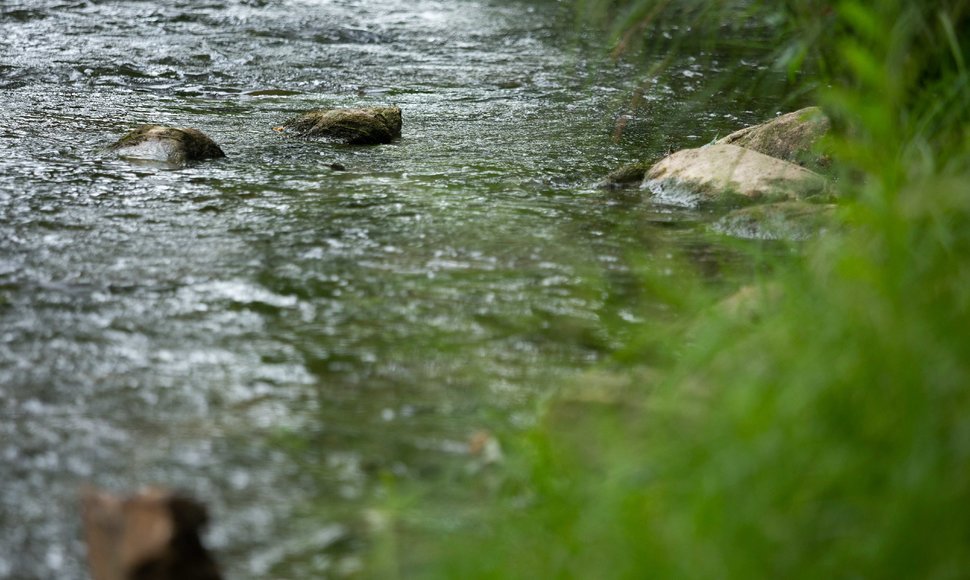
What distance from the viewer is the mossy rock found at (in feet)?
Answer: 14.0

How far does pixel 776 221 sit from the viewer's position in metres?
4.50

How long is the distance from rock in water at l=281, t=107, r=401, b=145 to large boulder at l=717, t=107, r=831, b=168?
201cm

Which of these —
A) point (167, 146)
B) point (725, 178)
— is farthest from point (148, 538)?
point (167, 146)

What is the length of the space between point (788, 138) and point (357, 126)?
252cm

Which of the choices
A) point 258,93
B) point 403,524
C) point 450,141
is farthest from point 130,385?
point 258,93

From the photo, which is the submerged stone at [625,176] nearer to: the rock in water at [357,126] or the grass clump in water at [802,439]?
the rock in water at [357,126]

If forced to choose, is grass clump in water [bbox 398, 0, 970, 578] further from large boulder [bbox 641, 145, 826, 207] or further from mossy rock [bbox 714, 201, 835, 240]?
large boulder [bbox 641, 145, 826, 207]

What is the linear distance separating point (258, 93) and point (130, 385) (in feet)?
17.7

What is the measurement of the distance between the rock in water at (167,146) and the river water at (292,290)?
14 cm

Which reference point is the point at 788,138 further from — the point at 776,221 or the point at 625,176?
the point at 776,221

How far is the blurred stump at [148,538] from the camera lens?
207 cm

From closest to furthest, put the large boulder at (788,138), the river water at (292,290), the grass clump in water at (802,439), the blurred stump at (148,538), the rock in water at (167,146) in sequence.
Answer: the grass clump in water at (802,439) → the blurred stump at (148,538) → the river water at (292,290) → the large boulder at (788,138) → the rock in water at (167,146)

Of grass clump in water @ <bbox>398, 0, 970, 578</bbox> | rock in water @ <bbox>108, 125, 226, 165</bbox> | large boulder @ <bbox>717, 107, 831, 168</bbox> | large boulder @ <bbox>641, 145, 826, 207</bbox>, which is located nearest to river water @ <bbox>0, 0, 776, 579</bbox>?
rock in water @ <bbox>108, 125, 226, 165</bbox>

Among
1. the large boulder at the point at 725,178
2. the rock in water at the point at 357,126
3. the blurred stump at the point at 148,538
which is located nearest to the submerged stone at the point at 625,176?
the large boulder at the point at 725,178
